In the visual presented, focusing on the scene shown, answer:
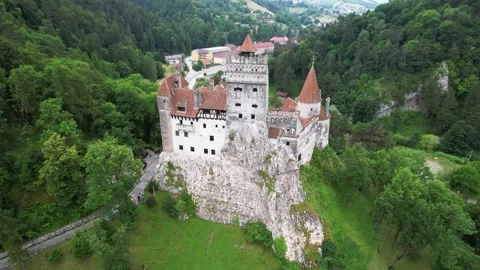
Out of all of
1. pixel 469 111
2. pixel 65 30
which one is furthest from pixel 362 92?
pixel 65 30

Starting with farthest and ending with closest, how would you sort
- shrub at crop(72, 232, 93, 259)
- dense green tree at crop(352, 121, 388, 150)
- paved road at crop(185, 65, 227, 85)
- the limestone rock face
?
paved road at crop(185, 65, 227, 85)
dense green tree at crop(352, 121, 388, 150)
the limestone rock face
shrub at crop(72, 232, 93, 259)

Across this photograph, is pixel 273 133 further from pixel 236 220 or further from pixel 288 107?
pixel 236 220

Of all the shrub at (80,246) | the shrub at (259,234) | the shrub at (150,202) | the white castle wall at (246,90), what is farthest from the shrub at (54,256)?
the white castle wall at (246,90)

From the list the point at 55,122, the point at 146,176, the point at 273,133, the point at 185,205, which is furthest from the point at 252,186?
the point at 55,122

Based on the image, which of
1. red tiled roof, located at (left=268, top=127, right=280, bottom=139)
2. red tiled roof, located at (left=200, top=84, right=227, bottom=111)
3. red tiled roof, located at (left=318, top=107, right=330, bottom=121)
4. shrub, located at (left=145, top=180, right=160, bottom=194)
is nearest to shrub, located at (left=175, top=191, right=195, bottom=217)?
shrub, located at (left=145, top=180, right=160, bottom=194)

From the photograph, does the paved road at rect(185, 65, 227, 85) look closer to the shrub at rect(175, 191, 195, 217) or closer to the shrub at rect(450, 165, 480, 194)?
the shrub at rect(175, 191, 195, 217)

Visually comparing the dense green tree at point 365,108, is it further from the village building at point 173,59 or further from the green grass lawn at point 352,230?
the village building at point 173,59
